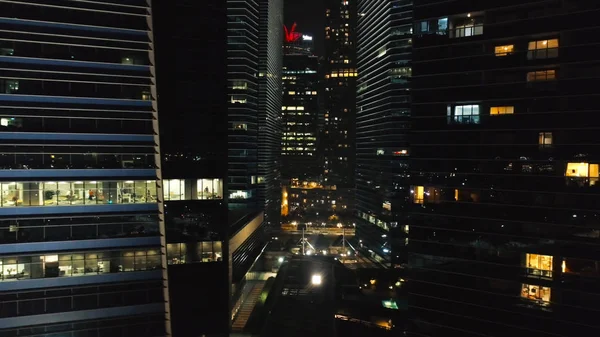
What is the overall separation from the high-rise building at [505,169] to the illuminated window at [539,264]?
0.09m

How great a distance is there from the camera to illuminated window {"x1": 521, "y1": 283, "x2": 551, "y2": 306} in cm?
3962

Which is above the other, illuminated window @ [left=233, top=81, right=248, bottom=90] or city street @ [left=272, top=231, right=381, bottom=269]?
illuminated window @ [left=233, top=81, right=248, bottom=90]

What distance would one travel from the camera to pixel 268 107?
116875mm

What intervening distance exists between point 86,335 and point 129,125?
883 inches

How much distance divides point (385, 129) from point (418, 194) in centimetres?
4265

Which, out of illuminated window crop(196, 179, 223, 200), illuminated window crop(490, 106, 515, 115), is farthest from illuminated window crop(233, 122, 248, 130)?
illuminated window crop(490, 106, 515, 115)

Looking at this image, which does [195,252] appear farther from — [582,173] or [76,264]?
[582,173]

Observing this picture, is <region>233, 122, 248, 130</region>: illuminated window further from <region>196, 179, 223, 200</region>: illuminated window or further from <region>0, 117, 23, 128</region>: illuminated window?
<region>0, 117, 23, 128</region>: illuminated window

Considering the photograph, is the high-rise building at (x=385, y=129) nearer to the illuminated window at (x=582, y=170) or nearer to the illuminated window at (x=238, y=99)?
the illuminated window at (x=238, y=99)

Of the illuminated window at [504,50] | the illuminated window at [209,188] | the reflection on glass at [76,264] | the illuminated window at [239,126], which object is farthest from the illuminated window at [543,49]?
the illuminated window at [239,126]

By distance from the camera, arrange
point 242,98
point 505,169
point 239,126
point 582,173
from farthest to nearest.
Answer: point 239,126, point 242,98, point 505,169, point 582,173

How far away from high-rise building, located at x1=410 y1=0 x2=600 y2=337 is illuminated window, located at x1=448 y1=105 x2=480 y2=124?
0.14m

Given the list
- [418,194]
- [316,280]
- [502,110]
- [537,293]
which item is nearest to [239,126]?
[316,280]

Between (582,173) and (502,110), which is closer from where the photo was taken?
(582,173)
